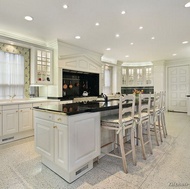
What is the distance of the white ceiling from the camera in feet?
8.32

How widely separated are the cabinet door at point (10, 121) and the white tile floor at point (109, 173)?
2.10 feet

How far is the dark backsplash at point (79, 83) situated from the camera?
5.11 m

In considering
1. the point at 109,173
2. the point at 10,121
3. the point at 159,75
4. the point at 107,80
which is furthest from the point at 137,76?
the point at 109,173

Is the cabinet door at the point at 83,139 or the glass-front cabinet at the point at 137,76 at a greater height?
the glass-front cabinet at the point at 137,76

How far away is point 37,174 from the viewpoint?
77.3 inches

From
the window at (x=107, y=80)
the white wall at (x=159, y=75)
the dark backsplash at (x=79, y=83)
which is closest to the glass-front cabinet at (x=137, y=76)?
the white wall at (x=159, y=75)

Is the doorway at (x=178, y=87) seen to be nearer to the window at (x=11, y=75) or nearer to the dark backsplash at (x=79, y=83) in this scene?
the dark backsplash at (x=79, y=83)

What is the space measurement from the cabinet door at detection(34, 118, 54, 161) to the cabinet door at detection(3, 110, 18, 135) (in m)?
1.52

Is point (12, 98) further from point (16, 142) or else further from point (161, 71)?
point (161, 71)

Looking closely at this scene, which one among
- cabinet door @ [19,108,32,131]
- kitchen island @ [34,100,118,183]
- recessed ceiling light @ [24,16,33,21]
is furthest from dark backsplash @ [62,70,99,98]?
kitchen island @ [34,100,118,183]

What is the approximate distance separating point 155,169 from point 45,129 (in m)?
1.71

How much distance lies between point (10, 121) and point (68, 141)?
2334 mm

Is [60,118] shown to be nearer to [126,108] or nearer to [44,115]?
[44,115]

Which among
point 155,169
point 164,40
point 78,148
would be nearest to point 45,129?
point 78,148
